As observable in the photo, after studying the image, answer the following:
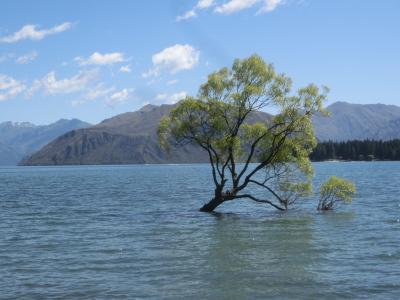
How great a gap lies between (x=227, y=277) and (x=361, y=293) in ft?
19.2

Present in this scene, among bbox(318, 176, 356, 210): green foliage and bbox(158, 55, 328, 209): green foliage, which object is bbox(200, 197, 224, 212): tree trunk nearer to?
bbox(158, 55, 328, 209): green foliage

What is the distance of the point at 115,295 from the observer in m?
20.1

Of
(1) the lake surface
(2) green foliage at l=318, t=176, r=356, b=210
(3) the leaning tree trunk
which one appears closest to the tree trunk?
(3) the leaning tree trunk

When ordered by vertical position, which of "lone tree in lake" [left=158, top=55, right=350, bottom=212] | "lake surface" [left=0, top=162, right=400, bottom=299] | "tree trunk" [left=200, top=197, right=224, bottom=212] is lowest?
"lake surface" [left=0, top=162, right=400, bottom=299]

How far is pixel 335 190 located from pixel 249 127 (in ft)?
34.0

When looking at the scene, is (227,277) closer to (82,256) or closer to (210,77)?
(82,256)

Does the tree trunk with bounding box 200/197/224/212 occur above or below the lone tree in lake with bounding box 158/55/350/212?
below

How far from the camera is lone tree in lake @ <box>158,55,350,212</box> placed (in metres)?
47.6

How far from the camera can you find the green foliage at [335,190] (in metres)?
48.8

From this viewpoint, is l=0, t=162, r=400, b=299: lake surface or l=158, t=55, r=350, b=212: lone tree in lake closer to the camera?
l=0, t=162, r=400, b=299: lake surface

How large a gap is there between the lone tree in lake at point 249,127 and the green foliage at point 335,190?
6.06ft

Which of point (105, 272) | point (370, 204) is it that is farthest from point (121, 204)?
point (105, 272)

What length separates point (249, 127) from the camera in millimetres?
48969

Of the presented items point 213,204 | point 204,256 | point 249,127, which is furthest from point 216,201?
point 204,256
